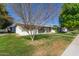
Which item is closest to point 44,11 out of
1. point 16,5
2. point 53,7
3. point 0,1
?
point 53,7

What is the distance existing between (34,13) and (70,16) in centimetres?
33

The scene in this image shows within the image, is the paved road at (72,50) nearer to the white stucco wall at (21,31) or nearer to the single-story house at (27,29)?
the single-story house at (27,29)

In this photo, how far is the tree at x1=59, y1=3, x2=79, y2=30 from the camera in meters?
2.24

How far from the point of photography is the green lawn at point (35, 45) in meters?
2.23

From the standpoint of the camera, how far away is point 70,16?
2275 mm

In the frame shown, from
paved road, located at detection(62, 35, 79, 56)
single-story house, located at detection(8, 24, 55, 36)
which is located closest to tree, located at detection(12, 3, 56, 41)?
single-story house, located at detection(8, 24, 55, 36)

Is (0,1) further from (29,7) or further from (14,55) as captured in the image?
(14,55)

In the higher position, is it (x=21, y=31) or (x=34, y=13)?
(x=34, y=13)

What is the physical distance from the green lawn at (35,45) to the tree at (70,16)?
11 centimetres

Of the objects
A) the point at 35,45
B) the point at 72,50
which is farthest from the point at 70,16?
the point at 35,45

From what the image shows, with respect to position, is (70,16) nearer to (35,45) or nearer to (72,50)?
(72,50)

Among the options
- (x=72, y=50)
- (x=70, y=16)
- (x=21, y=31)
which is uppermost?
(x=70, y=16)

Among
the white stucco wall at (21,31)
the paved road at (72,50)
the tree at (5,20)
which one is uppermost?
the tree at (5,20)

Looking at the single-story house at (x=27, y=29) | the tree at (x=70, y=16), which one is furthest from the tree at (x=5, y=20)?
the tree at (x=70, y=16)
